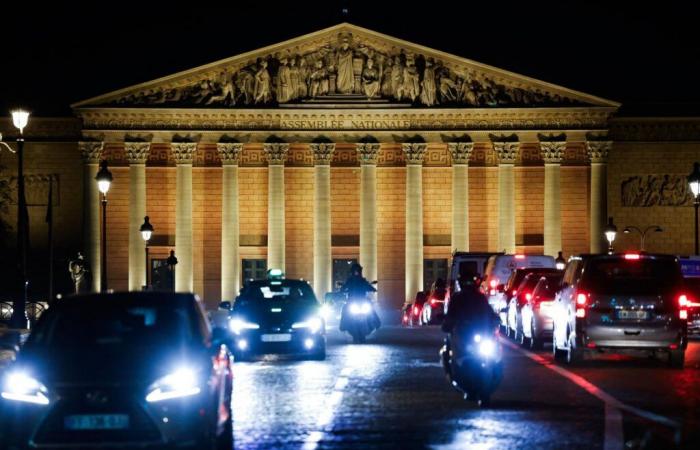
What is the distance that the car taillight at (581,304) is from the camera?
29.1m

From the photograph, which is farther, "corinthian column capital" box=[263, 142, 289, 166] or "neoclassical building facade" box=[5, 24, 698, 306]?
"corinthian column capital" box=[263, 142, 289, 166]

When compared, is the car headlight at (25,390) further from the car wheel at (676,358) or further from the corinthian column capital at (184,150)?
the corinthian column capital at (184,150)

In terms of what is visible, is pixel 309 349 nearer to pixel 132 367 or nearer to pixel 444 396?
pixel 444 396

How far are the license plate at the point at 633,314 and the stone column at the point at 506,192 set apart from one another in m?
45.5

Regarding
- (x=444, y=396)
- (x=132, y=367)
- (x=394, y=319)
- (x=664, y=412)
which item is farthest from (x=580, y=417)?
(x=394, y=319)

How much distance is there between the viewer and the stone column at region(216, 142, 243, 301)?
7450 centimetres

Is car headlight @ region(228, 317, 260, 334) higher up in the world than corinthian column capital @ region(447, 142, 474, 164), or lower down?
lower down

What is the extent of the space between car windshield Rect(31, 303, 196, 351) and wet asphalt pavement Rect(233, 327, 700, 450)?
1.99 m

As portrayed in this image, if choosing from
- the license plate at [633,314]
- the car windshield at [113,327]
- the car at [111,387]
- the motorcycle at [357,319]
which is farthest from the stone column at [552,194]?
the car at [111,387]

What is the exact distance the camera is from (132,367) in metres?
14.7

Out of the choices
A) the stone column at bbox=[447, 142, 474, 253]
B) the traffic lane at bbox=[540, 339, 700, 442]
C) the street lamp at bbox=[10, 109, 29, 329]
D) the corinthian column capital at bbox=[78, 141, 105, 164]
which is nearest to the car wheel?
the traffic lane at bbox=[540, 339, 700, 442]

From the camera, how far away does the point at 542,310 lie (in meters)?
35.6

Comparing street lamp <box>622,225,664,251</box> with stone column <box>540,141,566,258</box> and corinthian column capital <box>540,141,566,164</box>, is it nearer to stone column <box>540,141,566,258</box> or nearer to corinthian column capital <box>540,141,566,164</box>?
stone column <box>540,141,566,258</box>

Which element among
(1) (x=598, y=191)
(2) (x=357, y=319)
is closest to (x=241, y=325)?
(2) (x=357, y=319)
